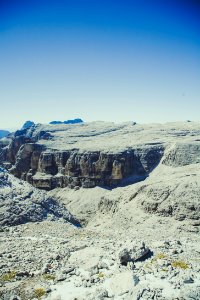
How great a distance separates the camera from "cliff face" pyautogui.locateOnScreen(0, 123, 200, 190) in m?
73.6

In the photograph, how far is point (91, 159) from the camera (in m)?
78.1

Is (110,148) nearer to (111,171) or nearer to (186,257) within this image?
(111,171)

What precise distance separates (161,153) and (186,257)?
191 ft

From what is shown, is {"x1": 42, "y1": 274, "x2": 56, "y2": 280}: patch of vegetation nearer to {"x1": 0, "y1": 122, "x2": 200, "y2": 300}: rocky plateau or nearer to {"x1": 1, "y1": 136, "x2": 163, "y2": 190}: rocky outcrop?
{"x1": 0, "y1": 122, "x2": 200, "y2": 300}: rocky plateau

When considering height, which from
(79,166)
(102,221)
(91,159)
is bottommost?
(102,221)

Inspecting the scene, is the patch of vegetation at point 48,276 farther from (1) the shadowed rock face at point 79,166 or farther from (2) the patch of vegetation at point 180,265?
(1) the shadowed rock face at point 79,166

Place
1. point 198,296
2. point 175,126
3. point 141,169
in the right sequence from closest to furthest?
point 198,296 < point 141,169 < point 175,126

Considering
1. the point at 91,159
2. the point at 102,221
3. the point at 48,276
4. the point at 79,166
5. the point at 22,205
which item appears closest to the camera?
the point at 48,276

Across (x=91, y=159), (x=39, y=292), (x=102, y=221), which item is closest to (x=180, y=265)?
(x=39, y=292)

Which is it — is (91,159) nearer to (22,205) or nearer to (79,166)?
(79,166)

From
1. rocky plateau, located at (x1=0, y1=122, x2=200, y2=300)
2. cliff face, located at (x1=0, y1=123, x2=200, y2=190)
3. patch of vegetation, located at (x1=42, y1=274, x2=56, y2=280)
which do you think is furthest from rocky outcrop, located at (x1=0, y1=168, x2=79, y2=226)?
cliff face, located at (x1=0, y1=123, x2=200, y2=190)

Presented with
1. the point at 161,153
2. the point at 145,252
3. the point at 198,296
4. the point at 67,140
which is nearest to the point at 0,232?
the point at 145,252

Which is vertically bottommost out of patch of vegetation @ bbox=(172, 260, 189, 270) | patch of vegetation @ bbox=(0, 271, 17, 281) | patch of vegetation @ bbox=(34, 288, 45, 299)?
patch of vegetation @ bbox=(0, 271, 17, 281)

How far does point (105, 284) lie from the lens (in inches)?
583
